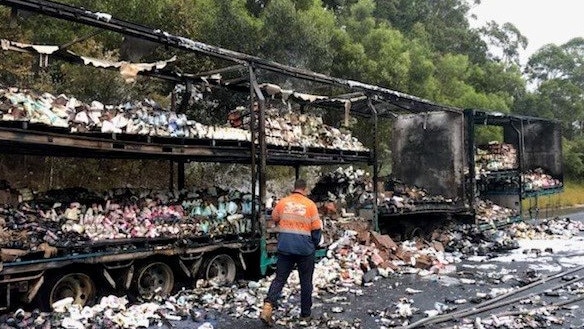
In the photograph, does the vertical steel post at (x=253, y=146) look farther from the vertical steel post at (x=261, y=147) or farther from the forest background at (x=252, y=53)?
the forest background at (x=252, y=53)

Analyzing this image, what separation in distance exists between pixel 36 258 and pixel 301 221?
11.4 ft

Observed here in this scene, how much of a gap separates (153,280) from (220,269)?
1320 millimetres

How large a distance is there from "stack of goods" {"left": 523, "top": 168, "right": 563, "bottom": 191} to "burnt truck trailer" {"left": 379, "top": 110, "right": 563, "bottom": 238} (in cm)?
6

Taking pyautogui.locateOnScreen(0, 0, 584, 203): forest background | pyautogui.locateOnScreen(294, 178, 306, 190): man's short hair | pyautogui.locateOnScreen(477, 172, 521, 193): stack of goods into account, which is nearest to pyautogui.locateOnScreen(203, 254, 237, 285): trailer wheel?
pyautogui.locateOnScreen(294, 178, 306, 190): man's short hair

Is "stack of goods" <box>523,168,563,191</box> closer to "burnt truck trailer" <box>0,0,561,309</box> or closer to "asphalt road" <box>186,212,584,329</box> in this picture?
"burnt truck trailer" <box>0,0,561,309</box>

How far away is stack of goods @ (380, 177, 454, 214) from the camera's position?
1326cm

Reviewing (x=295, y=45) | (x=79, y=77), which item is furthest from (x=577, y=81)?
(x=79, y=77)

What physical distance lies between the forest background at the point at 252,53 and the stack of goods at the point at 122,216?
2.44 meters

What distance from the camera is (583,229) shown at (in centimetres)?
1822

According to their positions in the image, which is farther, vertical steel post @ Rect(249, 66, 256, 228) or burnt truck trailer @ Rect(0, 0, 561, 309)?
vertical steel post @ Rect(249, 66, 256, 228)

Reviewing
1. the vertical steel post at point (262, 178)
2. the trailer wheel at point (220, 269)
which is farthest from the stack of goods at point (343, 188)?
the trailer wheel at point (220, 269)

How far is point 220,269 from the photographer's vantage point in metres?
9.23

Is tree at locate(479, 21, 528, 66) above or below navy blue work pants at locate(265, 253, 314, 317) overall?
above

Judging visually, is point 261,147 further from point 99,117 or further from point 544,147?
point 544,147
